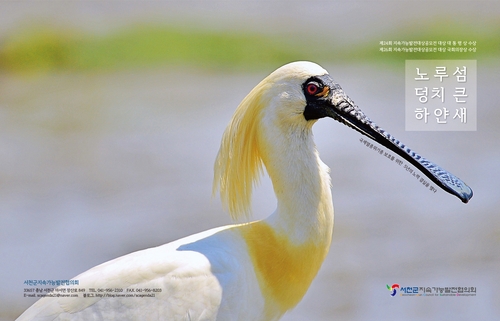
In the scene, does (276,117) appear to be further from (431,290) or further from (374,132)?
(431,290)

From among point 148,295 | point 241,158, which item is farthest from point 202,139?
point 148,295

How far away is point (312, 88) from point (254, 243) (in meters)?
0.67

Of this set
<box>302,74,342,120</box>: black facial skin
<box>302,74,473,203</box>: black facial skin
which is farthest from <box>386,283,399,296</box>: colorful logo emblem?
<box>302,74,342,120</box>: black facial skin

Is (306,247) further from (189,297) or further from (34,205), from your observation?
(34,205)

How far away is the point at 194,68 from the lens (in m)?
4.81

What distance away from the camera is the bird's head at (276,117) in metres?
2.98

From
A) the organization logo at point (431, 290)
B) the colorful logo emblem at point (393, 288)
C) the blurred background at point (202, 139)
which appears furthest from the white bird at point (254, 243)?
the colorful logo emblem at point (393, 288)

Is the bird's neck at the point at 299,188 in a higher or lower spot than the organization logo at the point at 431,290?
higher

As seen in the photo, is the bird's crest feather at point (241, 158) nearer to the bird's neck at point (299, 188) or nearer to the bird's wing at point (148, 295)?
the bird's neck at point (299, 188)

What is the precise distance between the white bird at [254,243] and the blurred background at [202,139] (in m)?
0.44

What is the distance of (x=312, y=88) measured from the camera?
2992 mm

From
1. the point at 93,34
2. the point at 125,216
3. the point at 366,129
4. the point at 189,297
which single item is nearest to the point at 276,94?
the point at 366,129

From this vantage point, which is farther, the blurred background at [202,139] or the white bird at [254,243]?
the blurred background at [202,139]

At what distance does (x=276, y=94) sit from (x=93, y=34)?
4.44 ft
